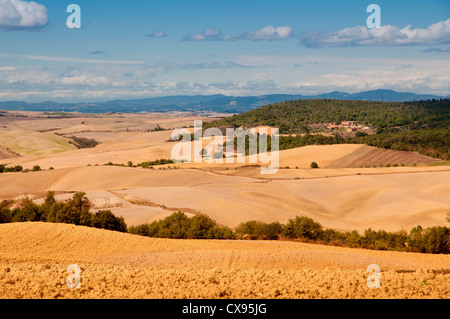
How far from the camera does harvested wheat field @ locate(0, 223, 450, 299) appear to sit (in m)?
14.8

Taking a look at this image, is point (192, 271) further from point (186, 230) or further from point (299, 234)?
point (299, 234)

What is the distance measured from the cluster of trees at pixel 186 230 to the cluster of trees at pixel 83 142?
15206cm

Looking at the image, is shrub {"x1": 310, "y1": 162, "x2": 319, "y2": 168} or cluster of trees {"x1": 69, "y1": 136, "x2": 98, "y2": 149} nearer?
shrub {"x1": 310, "y1": 162, "x2": 319, "y2": 168}

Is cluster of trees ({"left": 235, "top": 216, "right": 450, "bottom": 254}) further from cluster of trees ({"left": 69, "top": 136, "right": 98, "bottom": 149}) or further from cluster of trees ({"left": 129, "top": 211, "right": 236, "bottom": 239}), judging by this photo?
cluster of trees ({"left": 69, "top": 136, "right": 98, "bottom": 149})

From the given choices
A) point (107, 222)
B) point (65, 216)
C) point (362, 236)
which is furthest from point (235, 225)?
point (65, 216)

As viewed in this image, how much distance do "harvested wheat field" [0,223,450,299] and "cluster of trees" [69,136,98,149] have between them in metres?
159

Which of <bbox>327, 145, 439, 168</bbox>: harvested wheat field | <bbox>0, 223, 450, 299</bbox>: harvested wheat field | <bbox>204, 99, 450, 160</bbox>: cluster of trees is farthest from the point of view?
<bbox>204, 99, 450, 160</bbox>: cluster of trees

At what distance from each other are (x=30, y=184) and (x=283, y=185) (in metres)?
39.7

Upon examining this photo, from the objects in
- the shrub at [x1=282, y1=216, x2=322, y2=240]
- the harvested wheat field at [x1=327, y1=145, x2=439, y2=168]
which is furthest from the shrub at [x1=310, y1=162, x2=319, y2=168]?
the shrub at [x1=282, y1=216, x2=322, y2=240]

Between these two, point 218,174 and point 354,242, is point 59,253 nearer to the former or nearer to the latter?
point 354,242

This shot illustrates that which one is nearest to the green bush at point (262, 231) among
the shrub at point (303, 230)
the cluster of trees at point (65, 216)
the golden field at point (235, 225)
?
the shrub at point (303, 230)

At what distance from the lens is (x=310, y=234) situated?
3528cm

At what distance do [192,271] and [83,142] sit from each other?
18028cm
